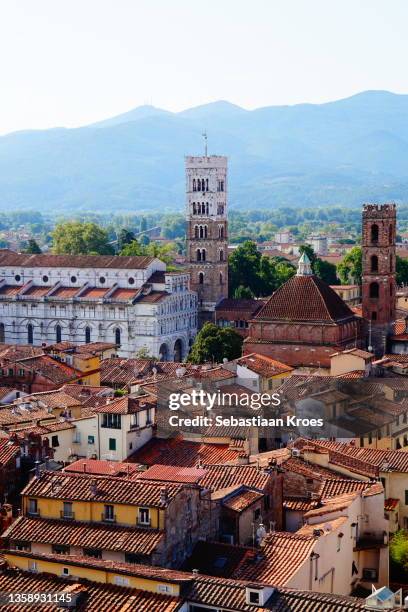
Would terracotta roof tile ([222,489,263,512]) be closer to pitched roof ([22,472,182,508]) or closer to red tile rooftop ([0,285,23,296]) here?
pitched roof ([22,472,182,508])

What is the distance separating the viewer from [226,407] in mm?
39844

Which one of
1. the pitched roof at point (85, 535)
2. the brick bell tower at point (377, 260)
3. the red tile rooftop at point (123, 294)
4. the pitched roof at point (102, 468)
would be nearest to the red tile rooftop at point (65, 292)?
the red tile rooftop at point (123, 294)

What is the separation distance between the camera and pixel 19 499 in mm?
28531

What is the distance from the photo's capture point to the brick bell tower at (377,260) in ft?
227

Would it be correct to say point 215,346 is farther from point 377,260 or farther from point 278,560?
point 278,560

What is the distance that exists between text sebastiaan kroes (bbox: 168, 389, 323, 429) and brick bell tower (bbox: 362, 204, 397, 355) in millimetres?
26878

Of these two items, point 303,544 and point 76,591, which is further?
point 303,544

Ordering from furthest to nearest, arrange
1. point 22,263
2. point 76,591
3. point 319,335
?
point 22,263, point 319,335, point 76,591

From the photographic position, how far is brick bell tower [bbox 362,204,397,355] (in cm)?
6906

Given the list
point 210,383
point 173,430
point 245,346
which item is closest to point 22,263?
point 245,346

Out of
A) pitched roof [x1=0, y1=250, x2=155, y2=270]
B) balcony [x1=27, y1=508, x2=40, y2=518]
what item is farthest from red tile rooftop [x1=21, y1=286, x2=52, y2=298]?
balcony [x1=27, y1=508, x2=40, y2=518]

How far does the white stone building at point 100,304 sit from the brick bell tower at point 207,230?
132 inches

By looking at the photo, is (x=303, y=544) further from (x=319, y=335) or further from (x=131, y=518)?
(x=319, y=335)

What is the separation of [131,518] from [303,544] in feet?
11.1
